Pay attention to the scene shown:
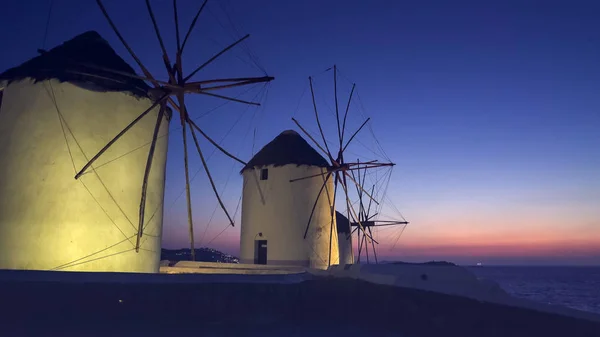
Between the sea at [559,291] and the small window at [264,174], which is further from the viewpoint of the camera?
the sea at [559,291]

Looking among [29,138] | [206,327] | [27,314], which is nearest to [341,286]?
[206,327]

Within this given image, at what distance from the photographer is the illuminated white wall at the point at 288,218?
18.9 m

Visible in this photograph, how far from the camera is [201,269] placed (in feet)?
42.4

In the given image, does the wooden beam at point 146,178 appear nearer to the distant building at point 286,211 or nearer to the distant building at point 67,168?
the distant building at point 67,168

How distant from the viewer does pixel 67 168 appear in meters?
8.33

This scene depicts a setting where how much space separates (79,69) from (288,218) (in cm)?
1204

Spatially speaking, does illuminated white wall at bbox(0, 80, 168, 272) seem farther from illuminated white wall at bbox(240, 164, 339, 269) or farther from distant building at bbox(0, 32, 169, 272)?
illuminated white wall at bbox(240, 164, 339, 269)

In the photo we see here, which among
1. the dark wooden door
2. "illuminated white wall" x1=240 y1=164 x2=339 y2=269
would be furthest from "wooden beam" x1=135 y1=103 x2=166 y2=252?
the dark wooden door

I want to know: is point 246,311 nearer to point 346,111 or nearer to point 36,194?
point 36,194

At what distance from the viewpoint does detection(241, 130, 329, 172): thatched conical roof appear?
65.1ft

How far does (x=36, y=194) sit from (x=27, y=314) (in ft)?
13.3

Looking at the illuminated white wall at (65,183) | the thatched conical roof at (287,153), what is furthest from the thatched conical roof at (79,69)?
the thatched conical roof at (287,153)

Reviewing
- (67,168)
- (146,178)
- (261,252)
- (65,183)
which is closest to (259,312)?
(146,178)

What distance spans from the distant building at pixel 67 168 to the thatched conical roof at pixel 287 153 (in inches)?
426
